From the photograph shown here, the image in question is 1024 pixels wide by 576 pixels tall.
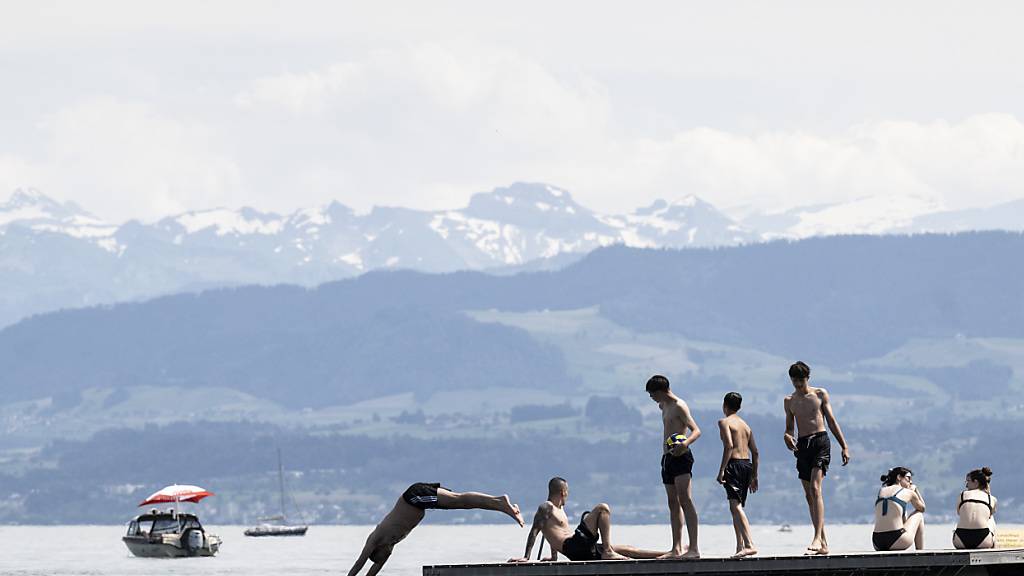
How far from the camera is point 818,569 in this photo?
108 feet

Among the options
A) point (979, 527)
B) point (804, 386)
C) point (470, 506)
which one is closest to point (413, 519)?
point (470, 506)

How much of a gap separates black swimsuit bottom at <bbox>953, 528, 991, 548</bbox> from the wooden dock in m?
0.96

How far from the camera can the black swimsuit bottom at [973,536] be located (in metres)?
34.6

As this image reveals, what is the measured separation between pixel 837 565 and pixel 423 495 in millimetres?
8091

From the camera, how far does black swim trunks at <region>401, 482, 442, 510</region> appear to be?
120 ft

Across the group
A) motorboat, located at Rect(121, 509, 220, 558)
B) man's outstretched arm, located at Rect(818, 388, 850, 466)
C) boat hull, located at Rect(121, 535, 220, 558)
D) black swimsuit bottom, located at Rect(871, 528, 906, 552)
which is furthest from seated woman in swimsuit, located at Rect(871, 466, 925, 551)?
boat hull, located at Rect(121, 535, 220, 558)

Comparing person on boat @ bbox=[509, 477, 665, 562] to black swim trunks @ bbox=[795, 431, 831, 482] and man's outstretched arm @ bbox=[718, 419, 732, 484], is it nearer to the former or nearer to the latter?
man's outstretched arm @ bbox=[718, 419, 732, 484]

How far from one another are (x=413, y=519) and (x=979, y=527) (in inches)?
411

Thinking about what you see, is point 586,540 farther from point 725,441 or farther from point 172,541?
point 172,541

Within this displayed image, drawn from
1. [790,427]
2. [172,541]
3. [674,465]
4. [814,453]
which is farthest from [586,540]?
[172,541]

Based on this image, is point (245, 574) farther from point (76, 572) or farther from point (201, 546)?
point (201, 546)

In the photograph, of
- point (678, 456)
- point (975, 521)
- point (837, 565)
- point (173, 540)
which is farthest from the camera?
point (173, 540)

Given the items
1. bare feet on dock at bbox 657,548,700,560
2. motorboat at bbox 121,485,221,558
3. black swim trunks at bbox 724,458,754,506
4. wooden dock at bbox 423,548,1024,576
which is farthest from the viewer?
motorboat at bbox 121,485,221,558

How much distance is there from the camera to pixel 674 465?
34375mm
